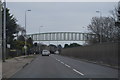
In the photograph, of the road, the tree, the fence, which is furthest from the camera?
the tree

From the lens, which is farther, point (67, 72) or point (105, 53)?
point (105, 53)

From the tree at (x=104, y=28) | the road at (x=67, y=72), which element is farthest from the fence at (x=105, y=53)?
the tree at (x=104, y=28)

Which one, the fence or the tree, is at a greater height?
the tree

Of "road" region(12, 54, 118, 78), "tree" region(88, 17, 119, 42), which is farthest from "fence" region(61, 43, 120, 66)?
"tree" region(88, 17, 119, 42)

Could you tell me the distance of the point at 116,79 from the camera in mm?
18641

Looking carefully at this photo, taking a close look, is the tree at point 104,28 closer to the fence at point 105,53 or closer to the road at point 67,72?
the fence at point 105,53

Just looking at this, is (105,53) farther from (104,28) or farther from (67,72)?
(104,28)

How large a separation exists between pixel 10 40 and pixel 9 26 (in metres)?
5.12

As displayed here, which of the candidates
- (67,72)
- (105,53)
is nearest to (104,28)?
(105,53)

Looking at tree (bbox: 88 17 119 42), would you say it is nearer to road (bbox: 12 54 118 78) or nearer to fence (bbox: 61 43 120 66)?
fence (bbox: 61 43 120 66)

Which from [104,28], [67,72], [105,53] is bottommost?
[67,72]

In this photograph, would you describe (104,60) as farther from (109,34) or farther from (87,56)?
(109,34)

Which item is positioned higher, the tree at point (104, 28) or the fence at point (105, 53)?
the tree at point (104, 28)

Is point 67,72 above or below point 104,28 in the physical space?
below
